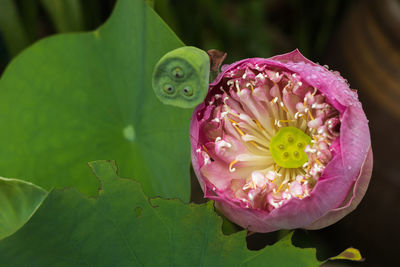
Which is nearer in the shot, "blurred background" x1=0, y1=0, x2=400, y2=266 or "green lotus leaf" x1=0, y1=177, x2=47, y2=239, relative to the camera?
"green lotus leaf" x1=0, y1=177, x2=47, y2=239

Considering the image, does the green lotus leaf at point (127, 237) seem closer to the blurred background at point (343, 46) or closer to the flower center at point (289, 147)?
the flower center at point (289, 147)

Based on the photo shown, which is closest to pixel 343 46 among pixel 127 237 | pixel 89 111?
pixel 89 111

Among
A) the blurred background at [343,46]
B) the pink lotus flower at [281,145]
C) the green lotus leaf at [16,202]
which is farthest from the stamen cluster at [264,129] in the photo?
the blurred background at [343,46]

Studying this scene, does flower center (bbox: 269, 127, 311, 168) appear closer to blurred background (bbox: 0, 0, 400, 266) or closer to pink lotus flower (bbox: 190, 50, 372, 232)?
pink lotus flower (bbox: 190, 50, 372, 232)

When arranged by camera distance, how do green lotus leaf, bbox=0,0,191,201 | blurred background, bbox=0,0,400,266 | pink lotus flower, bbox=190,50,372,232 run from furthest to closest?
1. blurred background, bbox=0,0,400,266
2. green lotus leaf, bbox=0,0,191,201
3. pink lotus flower, bbox=190,50,372,232

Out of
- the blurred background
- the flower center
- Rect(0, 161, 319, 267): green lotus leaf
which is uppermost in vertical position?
the flower center

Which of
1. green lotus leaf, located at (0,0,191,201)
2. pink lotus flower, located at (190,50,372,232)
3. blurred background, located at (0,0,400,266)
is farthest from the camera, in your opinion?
blurred background, located at (0,0,400,266)

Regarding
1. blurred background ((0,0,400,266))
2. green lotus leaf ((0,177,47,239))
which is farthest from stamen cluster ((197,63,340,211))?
blurred background ((0,0,400,266))
